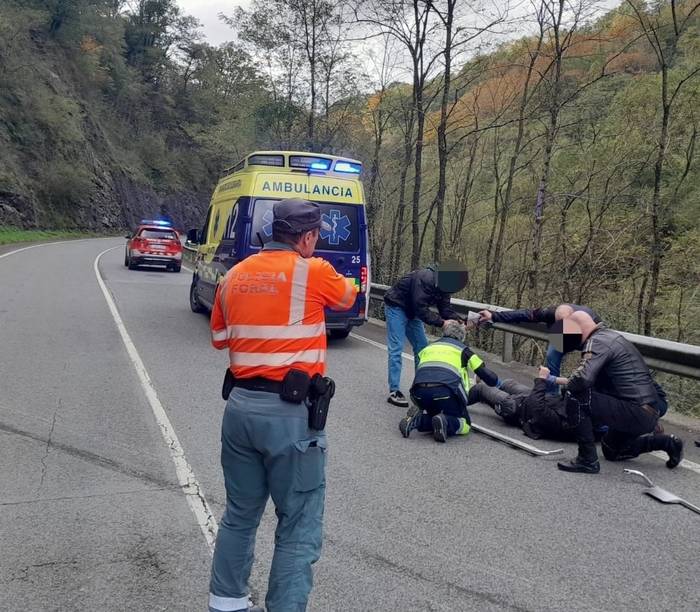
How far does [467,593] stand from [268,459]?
1268 millimetres

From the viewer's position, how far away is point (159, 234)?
22.8m

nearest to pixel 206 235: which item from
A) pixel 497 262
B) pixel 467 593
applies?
pixel 497 262

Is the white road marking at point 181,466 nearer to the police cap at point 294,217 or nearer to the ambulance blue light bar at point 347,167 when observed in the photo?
the police cap at point 294,217

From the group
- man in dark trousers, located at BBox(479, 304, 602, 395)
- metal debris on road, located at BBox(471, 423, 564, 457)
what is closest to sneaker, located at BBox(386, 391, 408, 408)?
metal debris on road, located at BBox(471, 423, 564, 457)

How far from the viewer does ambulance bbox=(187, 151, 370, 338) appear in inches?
368

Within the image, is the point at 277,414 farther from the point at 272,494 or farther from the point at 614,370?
the point at 614,370

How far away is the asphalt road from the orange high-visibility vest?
1176mm

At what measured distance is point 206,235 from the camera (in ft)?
39.5

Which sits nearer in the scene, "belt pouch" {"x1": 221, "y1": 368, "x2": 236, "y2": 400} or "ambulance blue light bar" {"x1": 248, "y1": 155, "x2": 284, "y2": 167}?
"belt pouch" {"x1": 221, "y1": 368, "x2": 236, "y2": 400}

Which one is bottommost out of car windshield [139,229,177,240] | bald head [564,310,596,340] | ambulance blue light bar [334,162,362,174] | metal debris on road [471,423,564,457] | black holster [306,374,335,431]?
metal debris on road [471,423,564,457]

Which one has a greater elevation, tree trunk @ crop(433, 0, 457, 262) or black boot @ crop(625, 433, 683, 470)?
tree trunk @ crop(433, 0, 457, 262)

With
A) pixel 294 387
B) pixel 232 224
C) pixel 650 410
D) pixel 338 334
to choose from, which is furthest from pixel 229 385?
pixel 338 334

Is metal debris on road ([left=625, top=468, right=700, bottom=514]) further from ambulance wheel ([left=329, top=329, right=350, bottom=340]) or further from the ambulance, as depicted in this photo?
ambulance wheel ([left=329, top=329, right=350, bottom=340])

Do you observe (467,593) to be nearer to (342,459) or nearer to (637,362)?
(342,459)
